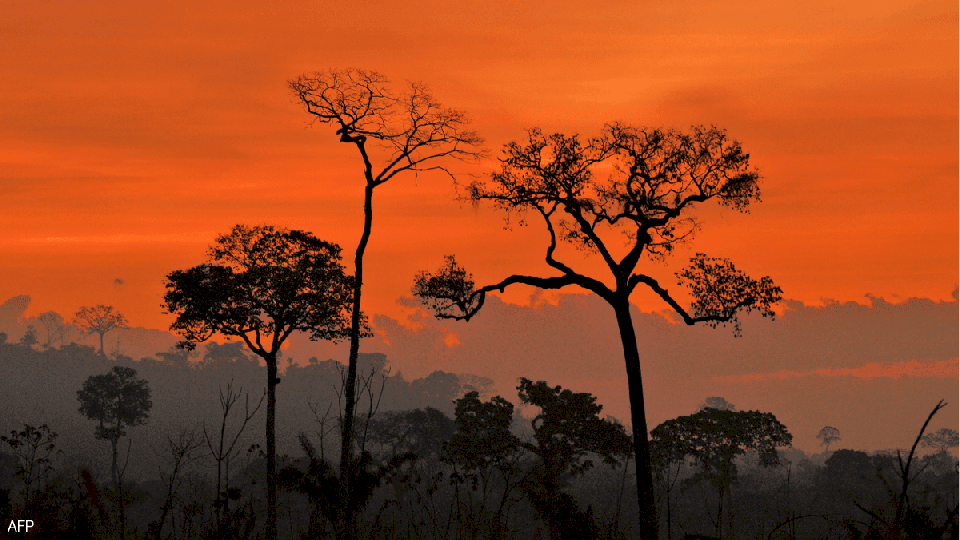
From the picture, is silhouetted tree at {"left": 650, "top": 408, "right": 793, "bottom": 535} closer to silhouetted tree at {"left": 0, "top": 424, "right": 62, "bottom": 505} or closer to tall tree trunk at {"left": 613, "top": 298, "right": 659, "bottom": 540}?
tall tree trunk at {"left": 613, "top": 298, "right": 659, "bottom": 540}

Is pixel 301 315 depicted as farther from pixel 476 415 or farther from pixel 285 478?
pixel 285 478

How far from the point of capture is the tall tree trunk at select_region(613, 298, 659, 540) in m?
21.0

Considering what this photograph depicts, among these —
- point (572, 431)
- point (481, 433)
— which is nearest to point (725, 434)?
point (572, 431)

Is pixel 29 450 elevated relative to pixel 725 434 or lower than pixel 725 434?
elevated

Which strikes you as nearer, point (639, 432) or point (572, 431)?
point (639, 432)

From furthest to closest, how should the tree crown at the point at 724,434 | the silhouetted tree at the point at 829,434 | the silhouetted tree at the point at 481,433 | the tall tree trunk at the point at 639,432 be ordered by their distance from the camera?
the silhouetted tree at the point at 829,434
the tree crown at the point at 724,434
the silhouetted tree at the point at 481,433
the tall tree trunk at the point at 639,432

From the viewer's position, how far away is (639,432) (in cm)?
2212

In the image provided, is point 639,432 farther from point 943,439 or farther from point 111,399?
point 943,439

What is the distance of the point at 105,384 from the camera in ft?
269

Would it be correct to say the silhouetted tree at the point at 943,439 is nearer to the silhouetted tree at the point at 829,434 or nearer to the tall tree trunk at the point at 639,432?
the silhouetted tree at the point at 829,434

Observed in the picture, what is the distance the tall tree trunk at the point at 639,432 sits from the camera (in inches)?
828

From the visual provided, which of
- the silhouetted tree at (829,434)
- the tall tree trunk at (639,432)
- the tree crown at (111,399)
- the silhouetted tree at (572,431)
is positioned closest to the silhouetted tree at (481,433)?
the silhouetted tree at (572,431)

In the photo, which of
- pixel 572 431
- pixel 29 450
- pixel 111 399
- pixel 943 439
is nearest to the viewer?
pixel 29 450

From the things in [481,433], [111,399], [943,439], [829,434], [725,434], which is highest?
[111,399]
